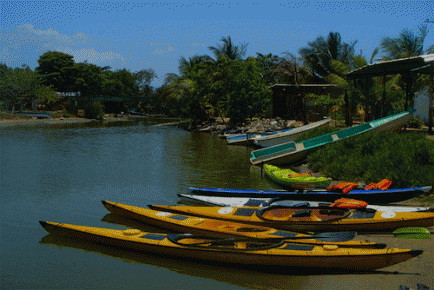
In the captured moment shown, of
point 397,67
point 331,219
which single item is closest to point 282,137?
point 397,67

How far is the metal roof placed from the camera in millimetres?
20711

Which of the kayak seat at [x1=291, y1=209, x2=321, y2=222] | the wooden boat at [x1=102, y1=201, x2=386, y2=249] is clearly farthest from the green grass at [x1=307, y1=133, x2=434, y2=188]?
the wooden boat at [x1=102, y1=201, x2=386, y2=249]

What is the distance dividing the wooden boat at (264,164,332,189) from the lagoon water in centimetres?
62

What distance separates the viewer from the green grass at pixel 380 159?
14.4m

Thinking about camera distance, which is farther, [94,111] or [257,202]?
[94,111]

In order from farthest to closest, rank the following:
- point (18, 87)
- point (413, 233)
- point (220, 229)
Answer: point (18, 87), point (220, 229), point (413, 233)

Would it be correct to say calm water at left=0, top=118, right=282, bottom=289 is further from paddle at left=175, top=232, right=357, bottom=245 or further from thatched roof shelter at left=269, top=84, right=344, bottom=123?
thatched roof shelter at left=269, top=84, right=344, bottom=123

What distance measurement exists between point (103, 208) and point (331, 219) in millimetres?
7853

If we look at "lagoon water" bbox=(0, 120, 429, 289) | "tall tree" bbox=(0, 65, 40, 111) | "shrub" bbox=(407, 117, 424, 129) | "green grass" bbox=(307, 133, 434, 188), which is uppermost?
"tall tree" bbox=(0, 65, 40, 111)

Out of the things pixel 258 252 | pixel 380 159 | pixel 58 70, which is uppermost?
pixel 58 70

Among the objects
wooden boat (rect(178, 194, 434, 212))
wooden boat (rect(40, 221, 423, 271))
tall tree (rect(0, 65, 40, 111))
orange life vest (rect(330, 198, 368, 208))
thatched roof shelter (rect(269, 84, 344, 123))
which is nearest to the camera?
wooden boat (rect(40, 221, 423, 271))

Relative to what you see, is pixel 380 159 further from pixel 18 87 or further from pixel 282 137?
pixel 18 87

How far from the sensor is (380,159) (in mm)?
16156

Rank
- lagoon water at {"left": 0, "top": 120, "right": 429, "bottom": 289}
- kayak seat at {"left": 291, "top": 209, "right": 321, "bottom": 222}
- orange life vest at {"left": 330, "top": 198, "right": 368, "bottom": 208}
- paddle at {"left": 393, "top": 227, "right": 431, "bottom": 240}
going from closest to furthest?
lagoon water at {"left": 0, "top": 120, "right": 429, "bottom": 289}, paddle at {"left": 393, "top": 227, "right": 431, "bottom": 240}, kayak seat at {"left": 291, "top": 209, "right": 321, "bottom": 222}, orange life vest at {"left": 330, "top": 198, "right": 368, "bottom": 208}
